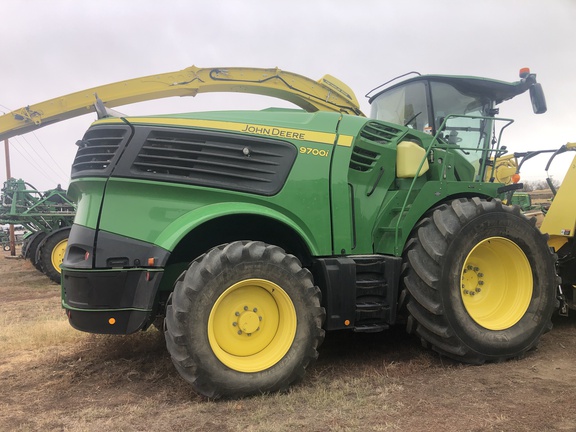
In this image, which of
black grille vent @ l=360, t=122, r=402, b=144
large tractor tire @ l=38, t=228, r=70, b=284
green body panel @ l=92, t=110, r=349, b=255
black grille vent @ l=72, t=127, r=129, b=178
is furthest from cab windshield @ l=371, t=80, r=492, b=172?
large tractor tire @ l=38, t=228, r=70, b=284

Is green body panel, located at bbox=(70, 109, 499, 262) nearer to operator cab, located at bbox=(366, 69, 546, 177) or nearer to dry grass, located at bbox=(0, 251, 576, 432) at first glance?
operator cab, located at bbox=(366, 69, 546, 177)

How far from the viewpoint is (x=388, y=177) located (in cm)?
414

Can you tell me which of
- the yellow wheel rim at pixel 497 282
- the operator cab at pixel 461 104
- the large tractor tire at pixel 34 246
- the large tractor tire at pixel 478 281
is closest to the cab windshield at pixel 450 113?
the operator cab at pixel 461 104

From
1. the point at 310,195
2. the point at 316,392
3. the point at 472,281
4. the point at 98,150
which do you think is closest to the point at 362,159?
the point at 310,195

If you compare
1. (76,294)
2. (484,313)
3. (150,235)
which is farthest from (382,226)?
(76,294)

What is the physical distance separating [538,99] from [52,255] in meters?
10.9

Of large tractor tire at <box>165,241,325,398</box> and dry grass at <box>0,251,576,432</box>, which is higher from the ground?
large tractor tire at <box>165,241,325,398</box>

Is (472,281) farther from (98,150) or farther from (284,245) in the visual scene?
(98,150)

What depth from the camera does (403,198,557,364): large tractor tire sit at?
3.70 m

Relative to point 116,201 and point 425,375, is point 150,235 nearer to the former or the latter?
point 116,201

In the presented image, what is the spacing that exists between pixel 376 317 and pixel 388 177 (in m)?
1.28

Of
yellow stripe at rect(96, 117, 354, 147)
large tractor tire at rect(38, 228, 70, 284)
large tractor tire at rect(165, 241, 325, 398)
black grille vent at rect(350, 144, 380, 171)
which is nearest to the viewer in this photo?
large tractor tire at rect(165, 241, 325, 398)

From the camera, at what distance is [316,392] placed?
3.22 metres

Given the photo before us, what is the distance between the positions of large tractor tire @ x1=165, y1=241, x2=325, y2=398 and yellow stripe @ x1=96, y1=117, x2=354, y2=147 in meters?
0.95
